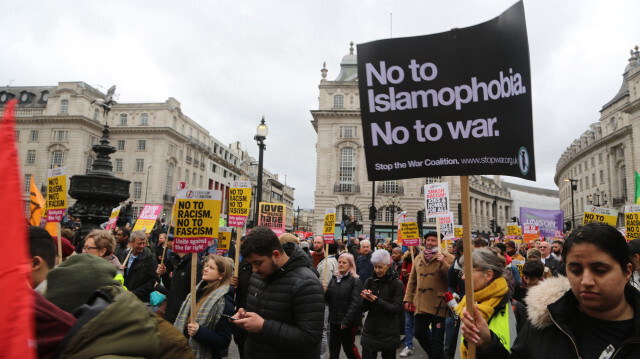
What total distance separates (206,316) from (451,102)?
9.66 ft

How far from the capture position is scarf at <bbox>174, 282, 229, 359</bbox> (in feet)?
12.5

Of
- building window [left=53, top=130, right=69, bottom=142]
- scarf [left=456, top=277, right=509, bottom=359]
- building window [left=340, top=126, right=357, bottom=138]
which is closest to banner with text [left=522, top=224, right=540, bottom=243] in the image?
scarf [left=456, top=277, right=509, bottom=359]

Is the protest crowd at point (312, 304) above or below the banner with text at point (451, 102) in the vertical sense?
below

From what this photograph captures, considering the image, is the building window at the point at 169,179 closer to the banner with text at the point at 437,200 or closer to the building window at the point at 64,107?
the building window at the point at 64,107

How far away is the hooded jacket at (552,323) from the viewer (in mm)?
1891

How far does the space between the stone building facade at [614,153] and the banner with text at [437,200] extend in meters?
45.5

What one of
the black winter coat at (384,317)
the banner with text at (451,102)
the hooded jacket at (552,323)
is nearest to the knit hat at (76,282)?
the banner with text at (451,102)

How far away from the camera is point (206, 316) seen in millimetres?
3891

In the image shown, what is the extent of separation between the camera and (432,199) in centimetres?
998

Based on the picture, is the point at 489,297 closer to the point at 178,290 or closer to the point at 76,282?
the point at 76,282


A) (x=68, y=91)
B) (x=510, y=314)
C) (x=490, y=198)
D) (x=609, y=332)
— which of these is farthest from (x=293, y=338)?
A: (x=490, y=198)

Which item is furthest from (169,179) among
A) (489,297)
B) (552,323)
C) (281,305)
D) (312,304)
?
(552,323)

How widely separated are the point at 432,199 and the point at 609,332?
325 inches

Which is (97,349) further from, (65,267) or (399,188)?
(399,188)
